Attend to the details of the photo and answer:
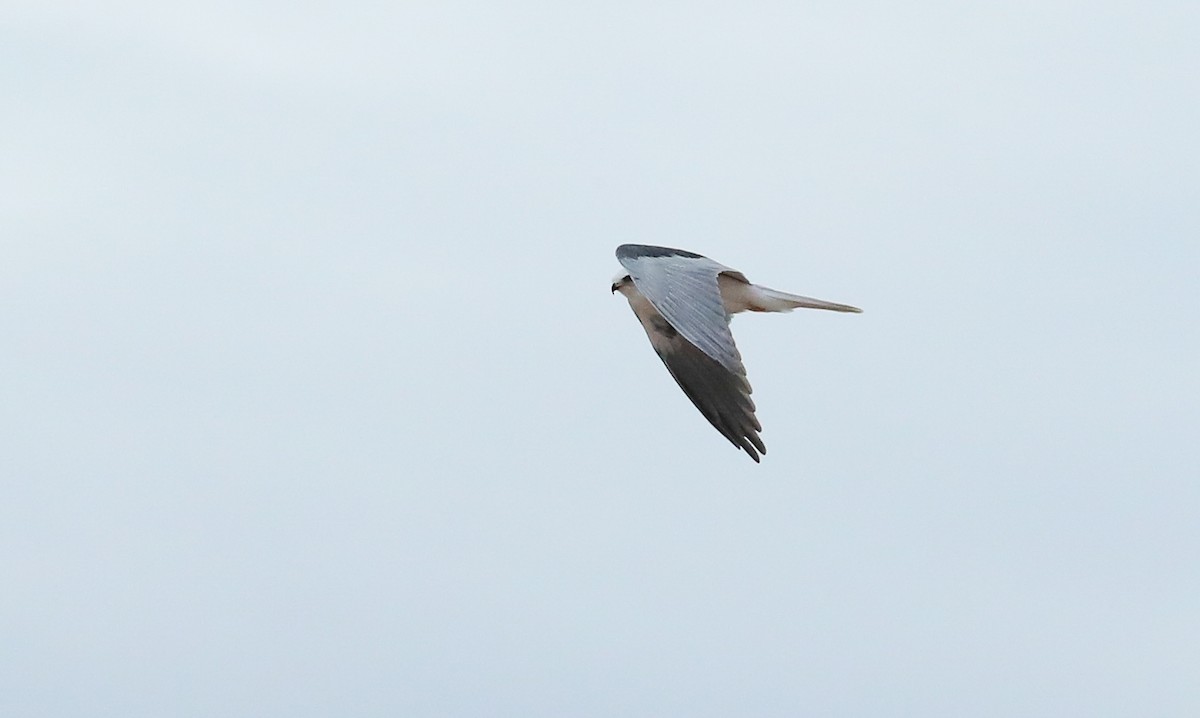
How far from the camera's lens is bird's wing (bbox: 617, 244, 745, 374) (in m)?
18.1

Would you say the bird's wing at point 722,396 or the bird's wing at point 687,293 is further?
the bird's wing at point 722,396

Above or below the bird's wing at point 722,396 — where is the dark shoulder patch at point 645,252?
above

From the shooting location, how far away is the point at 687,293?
19.0 metres

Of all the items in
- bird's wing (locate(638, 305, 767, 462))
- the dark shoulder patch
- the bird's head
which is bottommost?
bird's wing (locate(638, 305, 767, 462))

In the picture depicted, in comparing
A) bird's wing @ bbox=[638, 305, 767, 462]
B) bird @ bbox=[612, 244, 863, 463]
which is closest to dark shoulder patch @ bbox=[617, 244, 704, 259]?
bird @ bbox=[612, 244, 863, 463]

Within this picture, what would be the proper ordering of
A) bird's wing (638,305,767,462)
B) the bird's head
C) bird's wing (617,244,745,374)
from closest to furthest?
bird's wing (617,244,745,374), bird's wing (638,305,767,462), the bird's head

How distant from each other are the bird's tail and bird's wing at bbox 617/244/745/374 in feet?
3.70

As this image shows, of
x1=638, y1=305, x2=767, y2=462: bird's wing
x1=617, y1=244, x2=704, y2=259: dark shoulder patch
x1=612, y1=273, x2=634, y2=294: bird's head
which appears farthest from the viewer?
x1=612, y1=273, x2=634, y2=294: bird's head

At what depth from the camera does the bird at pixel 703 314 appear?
1850cm

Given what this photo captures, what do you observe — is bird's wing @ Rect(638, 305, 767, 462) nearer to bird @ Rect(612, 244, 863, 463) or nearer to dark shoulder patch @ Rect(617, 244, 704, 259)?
bird @ Rect(612, 244, 863, 463)

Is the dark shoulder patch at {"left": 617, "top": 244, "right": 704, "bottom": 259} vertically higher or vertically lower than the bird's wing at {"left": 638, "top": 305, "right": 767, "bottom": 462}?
higher

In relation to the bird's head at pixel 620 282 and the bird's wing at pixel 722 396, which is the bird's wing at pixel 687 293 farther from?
the bird's head at pixel 620 282

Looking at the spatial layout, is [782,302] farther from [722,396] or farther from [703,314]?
[703,314]

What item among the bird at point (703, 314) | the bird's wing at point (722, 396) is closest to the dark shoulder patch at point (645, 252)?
the bird at point (703, 314)
